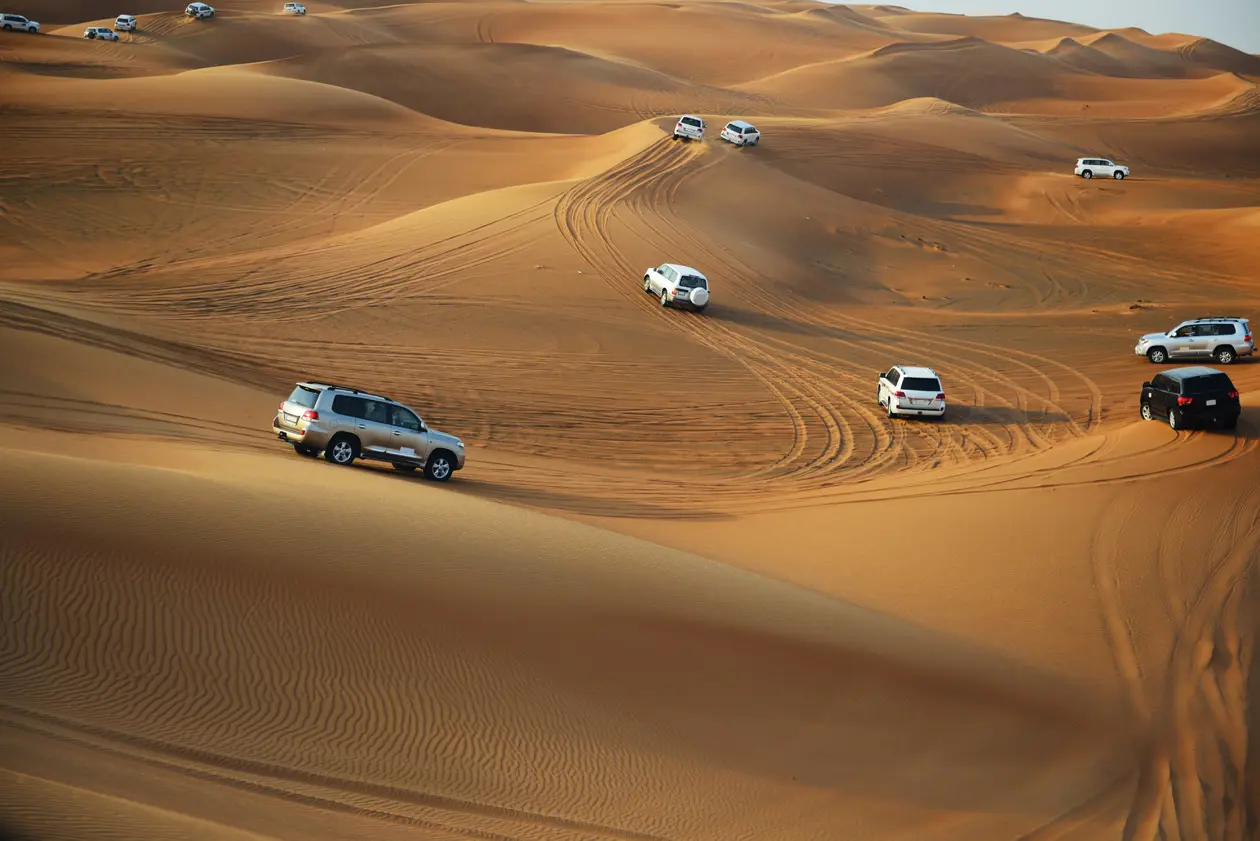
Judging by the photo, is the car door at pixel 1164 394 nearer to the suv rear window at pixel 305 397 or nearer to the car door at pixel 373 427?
the car door at pixel 373 427

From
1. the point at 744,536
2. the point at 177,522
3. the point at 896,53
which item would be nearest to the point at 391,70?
the point at 896,53

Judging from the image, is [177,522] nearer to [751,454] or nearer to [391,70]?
[751,454]

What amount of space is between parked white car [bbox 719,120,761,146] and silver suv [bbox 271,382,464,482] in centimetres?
4097

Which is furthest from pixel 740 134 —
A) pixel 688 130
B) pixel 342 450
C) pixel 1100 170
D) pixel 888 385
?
pixel 342 450

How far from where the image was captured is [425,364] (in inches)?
1105

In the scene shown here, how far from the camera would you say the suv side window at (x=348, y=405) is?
747 inches

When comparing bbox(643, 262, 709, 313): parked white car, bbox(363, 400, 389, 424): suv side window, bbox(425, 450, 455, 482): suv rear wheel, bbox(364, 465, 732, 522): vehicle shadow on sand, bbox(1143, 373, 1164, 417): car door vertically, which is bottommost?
bbox(364, 465, 732, 522): vehicle shadow on sand

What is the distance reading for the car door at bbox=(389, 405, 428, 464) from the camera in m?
19.6

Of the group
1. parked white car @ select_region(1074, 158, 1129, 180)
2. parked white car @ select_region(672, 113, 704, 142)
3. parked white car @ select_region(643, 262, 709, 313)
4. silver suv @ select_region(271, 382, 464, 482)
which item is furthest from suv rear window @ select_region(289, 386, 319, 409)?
parked white car @ select_region(1074, 158, 1129, 180)

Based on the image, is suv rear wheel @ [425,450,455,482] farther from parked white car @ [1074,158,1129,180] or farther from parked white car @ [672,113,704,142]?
parked white car @ [1074,158,1129,180]

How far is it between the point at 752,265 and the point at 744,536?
24.1m

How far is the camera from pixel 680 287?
3553 cm

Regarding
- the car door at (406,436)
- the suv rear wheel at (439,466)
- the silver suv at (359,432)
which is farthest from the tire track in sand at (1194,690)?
the car door at (406,436)

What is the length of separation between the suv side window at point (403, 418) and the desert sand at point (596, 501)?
1534mm
